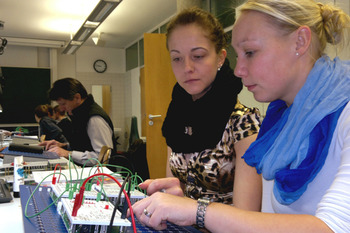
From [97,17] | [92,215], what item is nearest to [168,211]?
[92,215]

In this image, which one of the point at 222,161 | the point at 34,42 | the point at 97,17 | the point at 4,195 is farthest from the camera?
the point at 34,42

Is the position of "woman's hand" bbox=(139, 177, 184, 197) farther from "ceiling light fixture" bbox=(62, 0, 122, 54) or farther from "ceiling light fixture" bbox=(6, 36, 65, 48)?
"ceiling light fixture" bbox=(6, 36, 65, 48)

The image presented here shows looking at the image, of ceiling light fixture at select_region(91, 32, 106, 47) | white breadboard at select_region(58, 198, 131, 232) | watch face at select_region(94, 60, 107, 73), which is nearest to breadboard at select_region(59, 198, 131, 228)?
white breadboard at select_region(58, 198, 131, 232)

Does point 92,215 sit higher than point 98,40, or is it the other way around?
point 98,40

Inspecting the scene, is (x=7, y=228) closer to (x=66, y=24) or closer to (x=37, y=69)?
(x=66, y=24)

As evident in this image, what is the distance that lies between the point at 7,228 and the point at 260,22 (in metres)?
1.00

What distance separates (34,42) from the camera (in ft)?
25.1

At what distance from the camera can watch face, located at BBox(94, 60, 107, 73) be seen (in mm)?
8359

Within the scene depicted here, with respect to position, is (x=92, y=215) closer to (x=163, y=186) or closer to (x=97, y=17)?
(x=163, y=186)

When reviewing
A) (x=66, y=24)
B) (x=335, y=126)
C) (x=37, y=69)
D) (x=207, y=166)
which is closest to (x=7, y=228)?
(x=207, y=166)

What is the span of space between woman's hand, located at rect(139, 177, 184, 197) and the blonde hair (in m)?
0.62

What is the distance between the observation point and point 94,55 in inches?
330

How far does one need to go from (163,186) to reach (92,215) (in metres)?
0.43

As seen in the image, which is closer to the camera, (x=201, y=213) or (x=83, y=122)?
(x=201, y=213)
